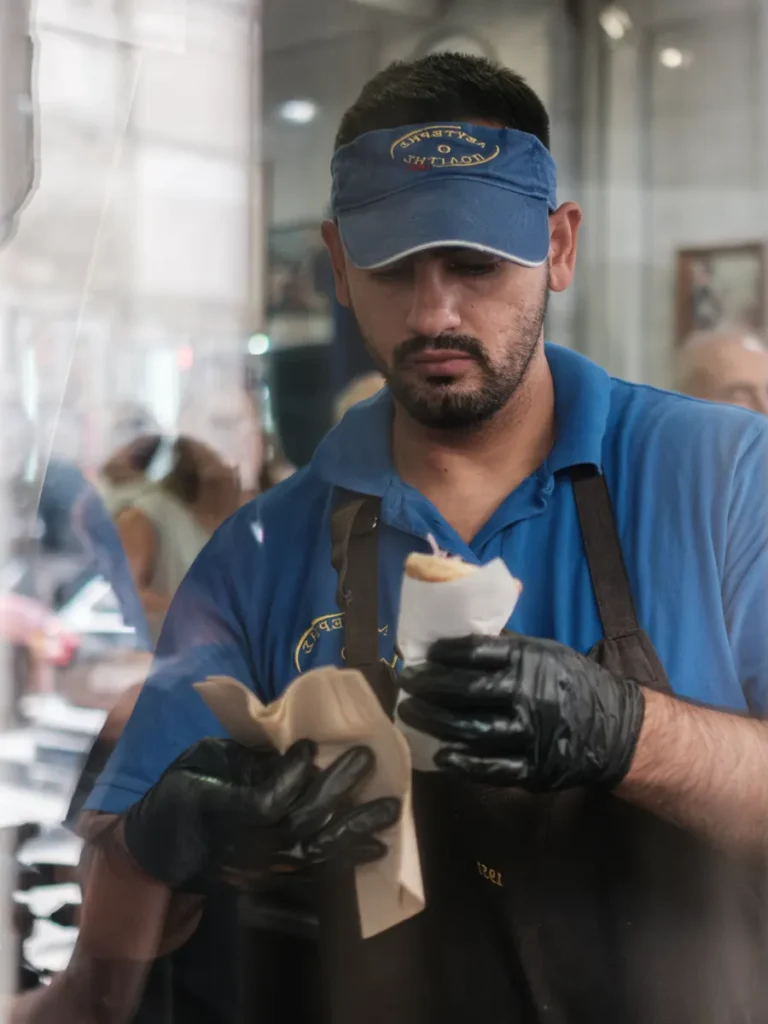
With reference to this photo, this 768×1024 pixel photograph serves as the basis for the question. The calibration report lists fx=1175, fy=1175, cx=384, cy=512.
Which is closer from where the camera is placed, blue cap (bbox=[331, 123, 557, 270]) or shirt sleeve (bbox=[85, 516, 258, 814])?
blue cap (bbox=[331, 123, 557, 270])

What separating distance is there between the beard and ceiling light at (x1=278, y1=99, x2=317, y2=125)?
24 centimetres

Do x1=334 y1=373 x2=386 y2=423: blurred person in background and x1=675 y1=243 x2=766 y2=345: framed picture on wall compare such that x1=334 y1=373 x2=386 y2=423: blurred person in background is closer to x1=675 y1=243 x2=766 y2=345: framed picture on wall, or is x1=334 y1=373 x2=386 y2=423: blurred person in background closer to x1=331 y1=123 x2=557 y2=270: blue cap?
x1=331 y1=123 x2=557 y2=270: blue cap

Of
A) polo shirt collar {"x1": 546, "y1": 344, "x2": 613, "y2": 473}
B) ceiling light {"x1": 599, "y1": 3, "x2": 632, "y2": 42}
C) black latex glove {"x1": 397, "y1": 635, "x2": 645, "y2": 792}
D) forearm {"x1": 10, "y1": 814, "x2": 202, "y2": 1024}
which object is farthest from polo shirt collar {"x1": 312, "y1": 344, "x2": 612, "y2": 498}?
forearm {"x1": 10, "y1": 814, "x2": 202, "y2": 1024}

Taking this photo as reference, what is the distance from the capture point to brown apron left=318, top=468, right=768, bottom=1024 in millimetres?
1118

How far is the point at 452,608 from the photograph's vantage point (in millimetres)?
978

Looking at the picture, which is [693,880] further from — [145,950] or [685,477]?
[145,950]

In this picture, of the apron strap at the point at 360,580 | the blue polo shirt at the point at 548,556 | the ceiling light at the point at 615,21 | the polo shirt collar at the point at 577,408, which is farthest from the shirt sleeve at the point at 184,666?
the ceiling light at the point at 615,21

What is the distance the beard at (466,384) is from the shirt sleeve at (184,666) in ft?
0.77

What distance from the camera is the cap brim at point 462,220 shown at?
109 centimetres

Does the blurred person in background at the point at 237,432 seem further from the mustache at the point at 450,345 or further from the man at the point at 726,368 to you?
the man at the point at 726,368

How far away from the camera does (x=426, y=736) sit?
3.44ft

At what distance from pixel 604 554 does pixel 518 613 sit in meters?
0.10

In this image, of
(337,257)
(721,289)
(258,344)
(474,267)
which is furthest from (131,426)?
(721,289)

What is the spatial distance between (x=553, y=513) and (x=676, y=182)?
337 mm
